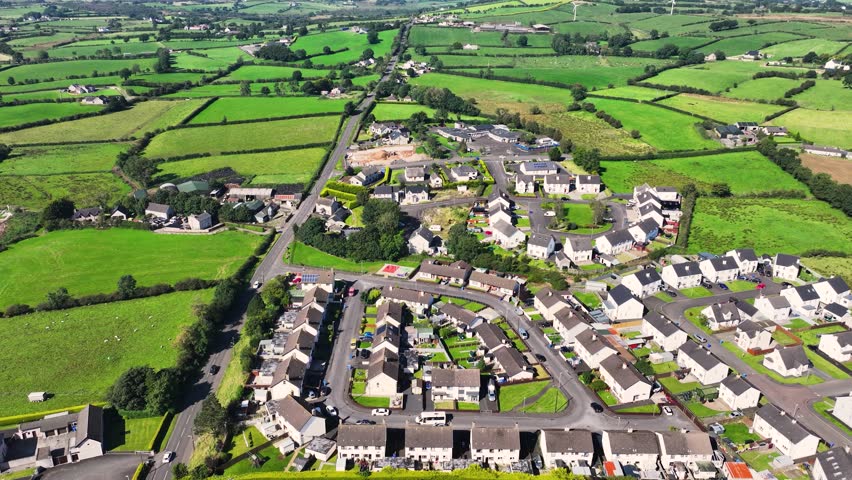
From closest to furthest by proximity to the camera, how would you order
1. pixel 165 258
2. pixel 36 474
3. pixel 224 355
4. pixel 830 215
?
1. pixel 36 474
2. pixel 224 355
3. pixel 165 258
4. pixel 830 215

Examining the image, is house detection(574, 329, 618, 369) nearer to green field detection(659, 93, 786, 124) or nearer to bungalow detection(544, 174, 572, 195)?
bungalow detection(544, 174, 572, 195)

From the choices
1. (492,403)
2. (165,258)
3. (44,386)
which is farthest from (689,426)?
(165,258)

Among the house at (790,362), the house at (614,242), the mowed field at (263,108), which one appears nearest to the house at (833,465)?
the house at (790,362)

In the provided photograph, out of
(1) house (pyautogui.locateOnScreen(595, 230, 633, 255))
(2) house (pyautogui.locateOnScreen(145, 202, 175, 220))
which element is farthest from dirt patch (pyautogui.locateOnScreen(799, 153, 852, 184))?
(2) house (pyautogui.locateOnScreen(145, 202, 175, 220))

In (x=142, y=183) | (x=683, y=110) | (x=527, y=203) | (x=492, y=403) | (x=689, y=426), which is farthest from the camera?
(x=683, y=110)

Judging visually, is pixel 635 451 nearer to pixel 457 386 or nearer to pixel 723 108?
pixel 457 386

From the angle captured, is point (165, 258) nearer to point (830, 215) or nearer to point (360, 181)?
point (360, 181)

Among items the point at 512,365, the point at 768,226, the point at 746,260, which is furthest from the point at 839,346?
the point at 512,365
